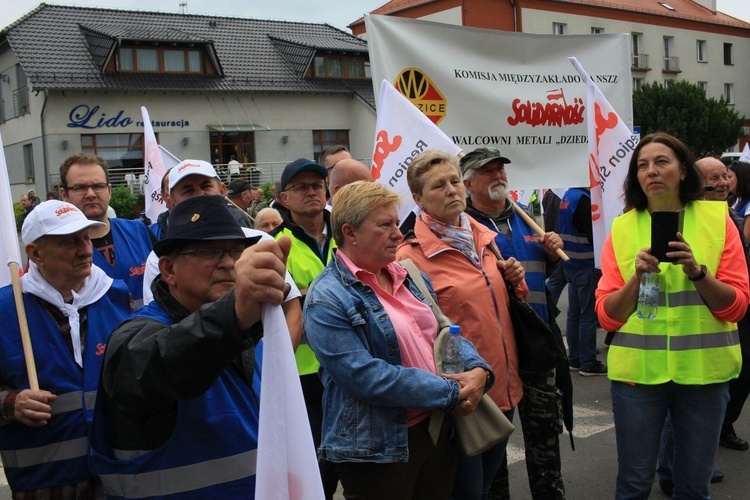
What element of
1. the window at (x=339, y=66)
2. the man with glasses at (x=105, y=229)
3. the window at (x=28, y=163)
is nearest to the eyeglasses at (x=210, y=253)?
the man with glasses at (x=105, y=229)

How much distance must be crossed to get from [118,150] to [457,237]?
1304 inches

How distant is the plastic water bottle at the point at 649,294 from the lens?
11.2 ft

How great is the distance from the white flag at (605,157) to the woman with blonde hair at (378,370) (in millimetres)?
2637

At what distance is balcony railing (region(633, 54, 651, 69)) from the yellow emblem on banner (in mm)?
48656

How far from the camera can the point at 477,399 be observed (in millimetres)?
3062

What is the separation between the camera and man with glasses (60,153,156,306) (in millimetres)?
4023

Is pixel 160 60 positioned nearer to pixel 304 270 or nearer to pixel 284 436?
pixel 304 270

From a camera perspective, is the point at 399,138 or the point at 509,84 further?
the point at 509,84

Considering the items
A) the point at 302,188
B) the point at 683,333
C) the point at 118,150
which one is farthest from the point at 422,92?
the point at 118,150

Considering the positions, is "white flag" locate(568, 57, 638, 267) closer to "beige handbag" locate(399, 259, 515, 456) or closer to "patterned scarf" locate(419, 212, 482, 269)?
"patterned scarf" locate(419, 212, 482, 269)

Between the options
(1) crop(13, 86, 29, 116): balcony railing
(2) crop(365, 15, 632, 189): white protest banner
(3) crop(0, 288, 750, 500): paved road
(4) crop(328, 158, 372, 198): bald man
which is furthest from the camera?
(1) crop(13, 86, 29, 116): balcony railing

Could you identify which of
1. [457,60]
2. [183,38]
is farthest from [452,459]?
[183,38]

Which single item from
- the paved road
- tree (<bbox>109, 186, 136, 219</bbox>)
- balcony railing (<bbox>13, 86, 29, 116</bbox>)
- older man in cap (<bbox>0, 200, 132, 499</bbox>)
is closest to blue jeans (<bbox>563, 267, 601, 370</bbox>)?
the paved road

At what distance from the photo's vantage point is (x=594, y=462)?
511cm
